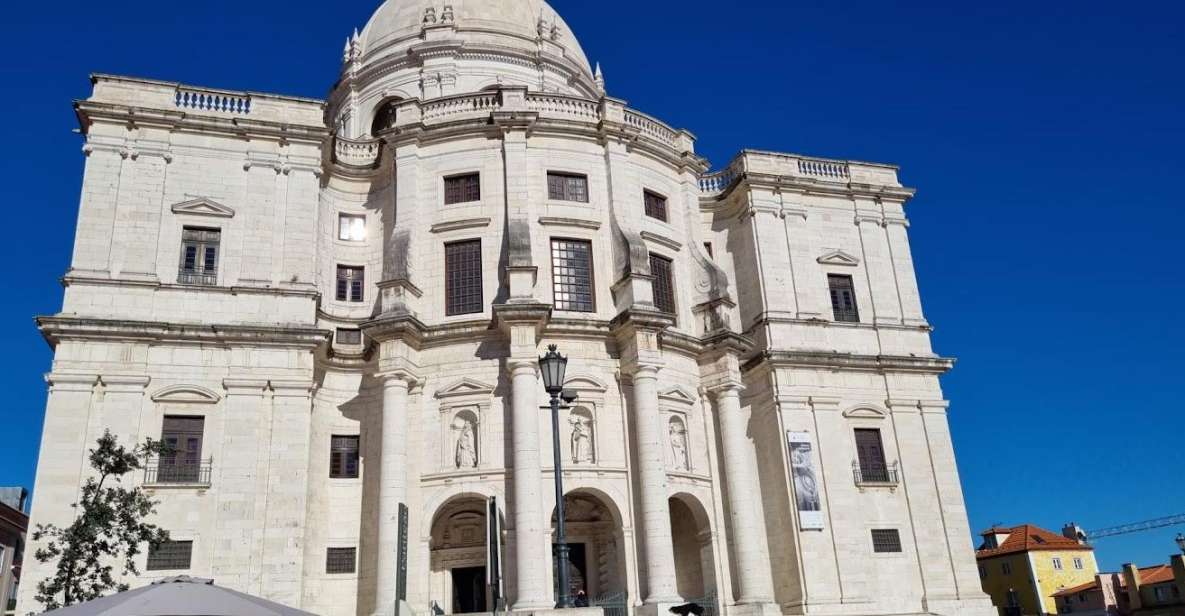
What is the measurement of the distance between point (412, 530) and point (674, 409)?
8.38 meters

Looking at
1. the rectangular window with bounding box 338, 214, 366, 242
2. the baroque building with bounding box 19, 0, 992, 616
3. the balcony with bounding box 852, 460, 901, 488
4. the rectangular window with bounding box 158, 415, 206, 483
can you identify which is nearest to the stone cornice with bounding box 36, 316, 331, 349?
the baroque building with bounding box 19, 0, 992, 616

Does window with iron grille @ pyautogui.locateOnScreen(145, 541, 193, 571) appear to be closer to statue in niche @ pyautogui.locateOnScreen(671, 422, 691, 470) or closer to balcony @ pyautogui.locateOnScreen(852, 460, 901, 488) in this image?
statue in niche @ pyautogui.locateOnScreen(671, 422, 691, 470)

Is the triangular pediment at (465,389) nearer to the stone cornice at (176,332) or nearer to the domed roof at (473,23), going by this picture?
the stone cornice at (176,332)

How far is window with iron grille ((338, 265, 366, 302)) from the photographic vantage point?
29.5m

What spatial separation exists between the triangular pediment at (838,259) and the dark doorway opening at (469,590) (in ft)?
52.2

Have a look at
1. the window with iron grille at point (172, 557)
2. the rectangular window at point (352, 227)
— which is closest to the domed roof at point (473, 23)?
the rectangular window at point (352, 227)

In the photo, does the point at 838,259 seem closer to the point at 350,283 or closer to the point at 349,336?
the point at 350,283

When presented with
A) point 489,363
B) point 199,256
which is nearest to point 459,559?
point 489,363

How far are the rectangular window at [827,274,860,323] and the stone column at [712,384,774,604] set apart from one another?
5.59 metres

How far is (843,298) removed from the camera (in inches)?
1291

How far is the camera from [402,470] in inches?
982

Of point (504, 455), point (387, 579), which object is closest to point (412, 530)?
point (387, 579)

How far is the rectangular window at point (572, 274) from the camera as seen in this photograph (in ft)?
92.5

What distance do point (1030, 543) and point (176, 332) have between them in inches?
2346
